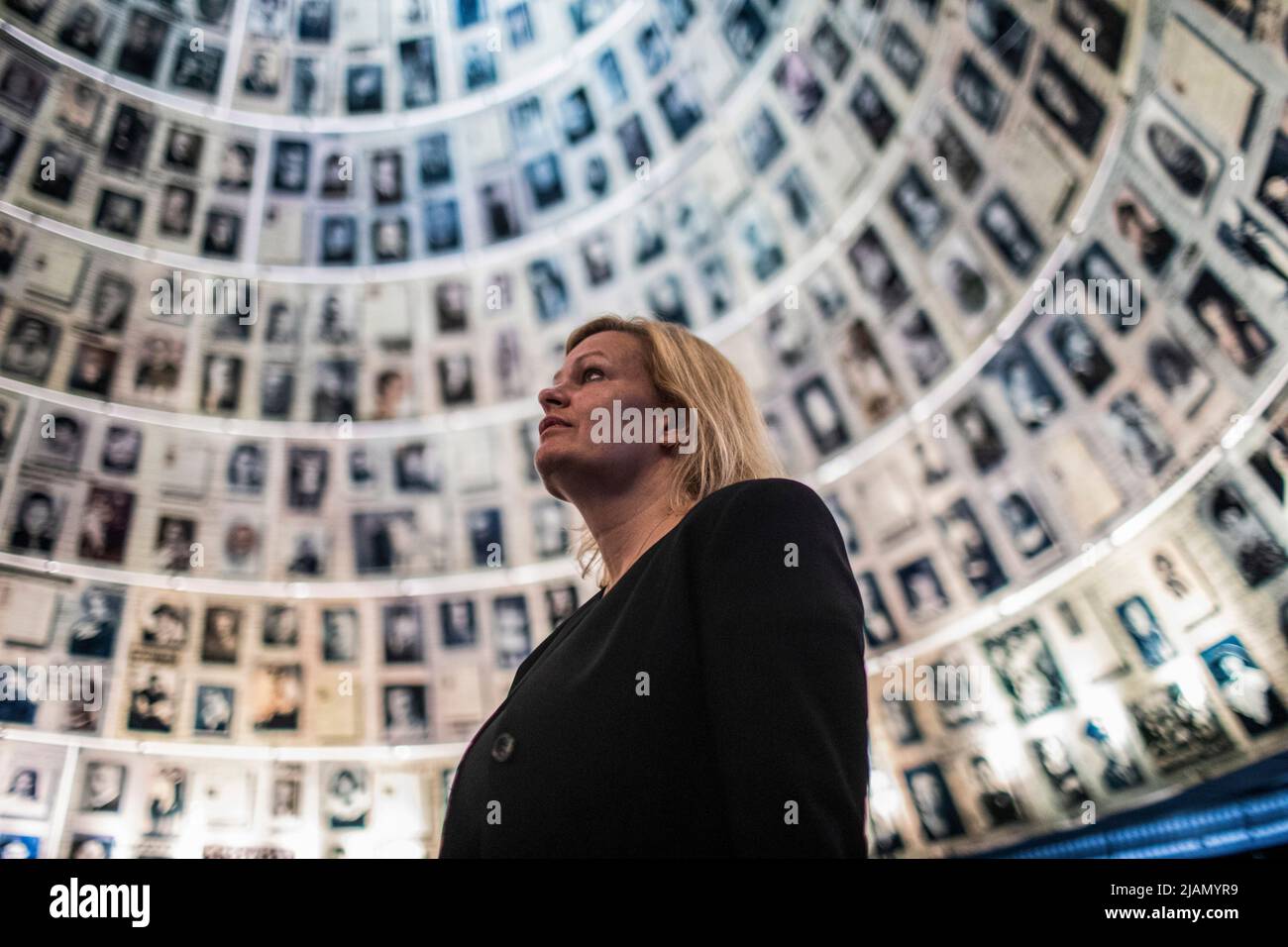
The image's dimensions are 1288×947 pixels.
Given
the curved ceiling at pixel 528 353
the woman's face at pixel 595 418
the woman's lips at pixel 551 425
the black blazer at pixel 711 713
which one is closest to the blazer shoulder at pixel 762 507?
the black blazer at pixel 711 713

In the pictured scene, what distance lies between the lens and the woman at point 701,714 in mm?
2193

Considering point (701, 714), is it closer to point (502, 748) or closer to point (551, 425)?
point (502, 748)

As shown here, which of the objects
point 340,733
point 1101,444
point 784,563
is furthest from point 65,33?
point 784,563

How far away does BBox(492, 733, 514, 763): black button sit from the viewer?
265 cm

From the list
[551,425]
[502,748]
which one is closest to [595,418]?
[551,425]

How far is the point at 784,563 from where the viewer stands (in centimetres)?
241

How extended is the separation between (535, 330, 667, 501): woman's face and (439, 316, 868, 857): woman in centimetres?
26

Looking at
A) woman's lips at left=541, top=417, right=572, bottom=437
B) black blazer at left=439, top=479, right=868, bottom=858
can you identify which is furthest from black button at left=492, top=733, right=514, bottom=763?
woman's lips at left=541, top=417, right=572, bottom=437

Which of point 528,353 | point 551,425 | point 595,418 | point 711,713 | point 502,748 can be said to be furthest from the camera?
point 528,353

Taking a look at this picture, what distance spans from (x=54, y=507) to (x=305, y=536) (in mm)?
2550

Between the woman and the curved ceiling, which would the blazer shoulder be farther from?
the curved ceiling

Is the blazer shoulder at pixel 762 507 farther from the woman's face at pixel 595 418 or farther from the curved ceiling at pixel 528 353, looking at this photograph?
the curved ceiling at pixel 528 353

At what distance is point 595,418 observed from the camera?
10.7ft

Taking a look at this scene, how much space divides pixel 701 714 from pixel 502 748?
54 centimetres
